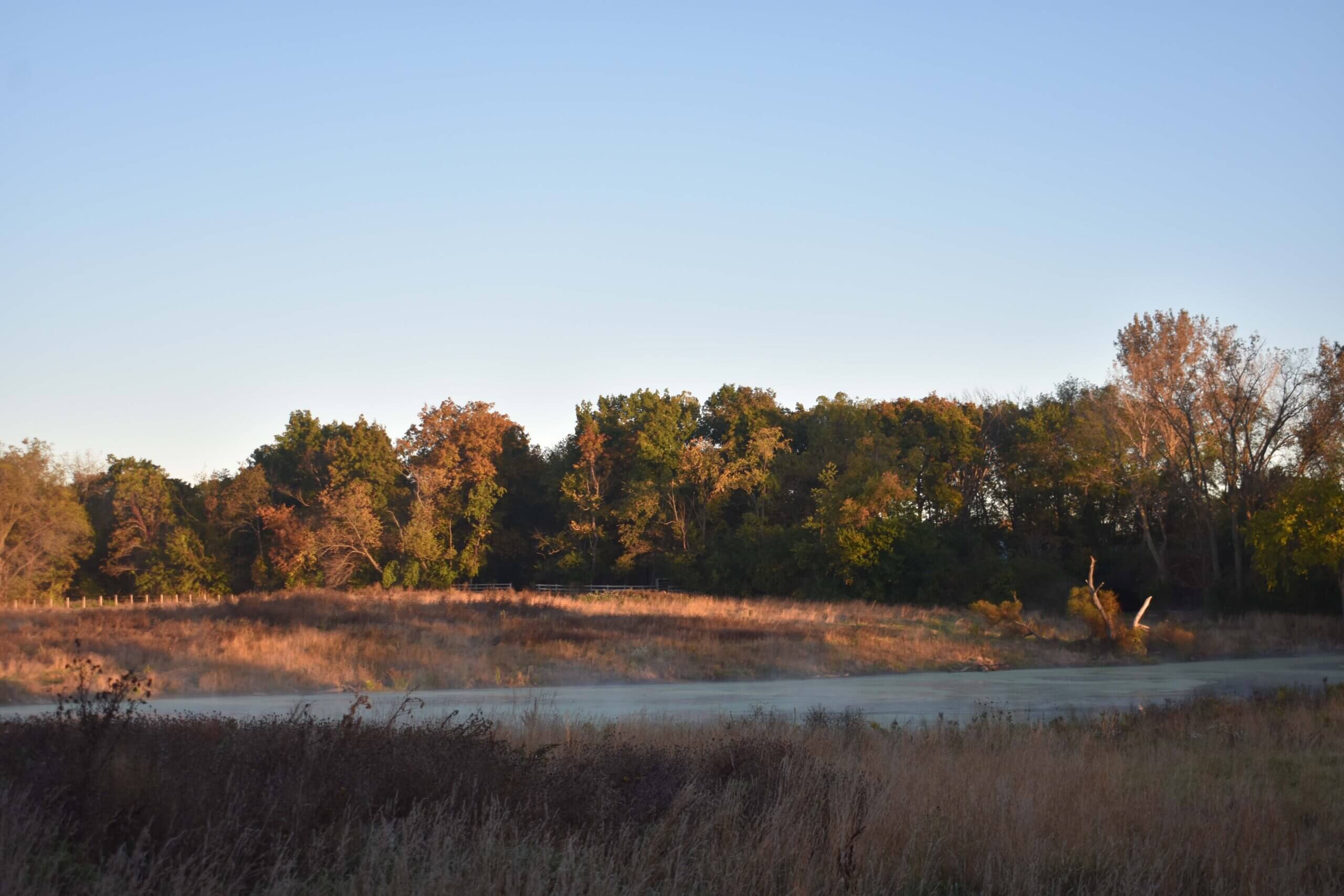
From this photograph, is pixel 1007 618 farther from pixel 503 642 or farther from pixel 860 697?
pixel 503 642

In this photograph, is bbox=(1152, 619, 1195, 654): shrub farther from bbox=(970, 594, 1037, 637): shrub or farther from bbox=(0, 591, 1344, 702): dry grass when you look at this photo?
bbox=(970, 594, 1037, 637): shrub

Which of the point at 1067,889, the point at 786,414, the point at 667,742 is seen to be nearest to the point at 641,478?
the point at 786,414

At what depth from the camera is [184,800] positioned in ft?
20.8

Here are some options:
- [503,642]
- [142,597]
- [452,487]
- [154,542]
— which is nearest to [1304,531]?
[503,642]

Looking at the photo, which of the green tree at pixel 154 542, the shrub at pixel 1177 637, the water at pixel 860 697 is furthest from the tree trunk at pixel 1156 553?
the green tree at pixel 154 542

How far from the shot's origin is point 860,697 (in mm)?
23844

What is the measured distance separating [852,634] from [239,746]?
31.3 meters

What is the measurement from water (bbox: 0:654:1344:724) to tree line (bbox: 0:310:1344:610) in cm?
1911

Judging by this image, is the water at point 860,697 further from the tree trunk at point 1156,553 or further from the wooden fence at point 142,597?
the wooden fence at point 142,597

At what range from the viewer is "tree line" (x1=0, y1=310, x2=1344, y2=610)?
187ft

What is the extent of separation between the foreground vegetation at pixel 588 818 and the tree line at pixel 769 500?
41.8 meters

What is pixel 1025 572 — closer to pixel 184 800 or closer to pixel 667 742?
pixel 667 742

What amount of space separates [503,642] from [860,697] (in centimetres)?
1154

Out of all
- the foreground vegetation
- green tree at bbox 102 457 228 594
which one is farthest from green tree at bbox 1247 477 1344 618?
green tree at bbox 102 457 228 594
